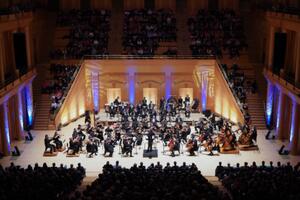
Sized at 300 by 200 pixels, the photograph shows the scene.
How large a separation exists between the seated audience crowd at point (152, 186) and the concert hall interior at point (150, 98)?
50 millimetres

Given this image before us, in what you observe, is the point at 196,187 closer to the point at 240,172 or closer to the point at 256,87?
the point at 240,172

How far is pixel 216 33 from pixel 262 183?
2202 cm

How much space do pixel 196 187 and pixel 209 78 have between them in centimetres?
1954

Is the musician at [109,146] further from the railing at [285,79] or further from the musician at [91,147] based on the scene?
the railing at [285,79]

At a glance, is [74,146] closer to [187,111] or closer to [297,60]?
[187,111]

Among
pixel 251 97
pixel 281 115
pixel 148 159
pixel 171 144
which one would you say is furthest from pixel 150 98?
pixel 148 159

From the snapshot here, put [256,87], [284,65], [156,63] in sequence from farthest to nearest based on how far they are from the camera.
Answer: [156,63] → [256,87] → [284,65]

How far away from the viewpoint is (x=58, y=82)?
32.6 meters

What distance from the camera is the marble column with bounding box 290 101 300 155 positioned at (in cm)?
2556

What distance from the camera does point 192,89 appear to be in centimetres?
3619

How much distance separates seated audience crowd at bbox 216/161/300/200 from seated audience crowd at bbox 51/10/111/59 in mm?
18348

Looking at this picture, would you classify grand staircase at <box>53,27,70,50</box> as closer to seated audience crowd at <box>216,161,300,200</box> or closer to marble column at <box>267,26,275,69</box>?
marble column at <box>267,26,275,69</box>

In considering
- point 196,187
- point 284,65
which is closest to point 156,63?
point 284,65

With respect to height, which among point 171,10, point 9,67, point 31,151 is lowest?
point 31,151
